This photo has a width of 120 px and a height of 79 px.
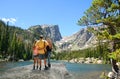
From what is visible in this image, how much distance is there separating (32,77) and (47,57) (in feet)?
18.4

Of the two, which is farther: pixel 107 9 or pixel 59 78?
pixel 107 9

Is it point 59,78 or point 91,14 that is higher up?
point 91,14

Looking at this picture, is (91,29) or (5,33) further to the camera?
(5,33)

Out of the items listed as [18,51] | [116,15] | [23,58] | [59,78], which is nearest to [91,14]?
[116,15]

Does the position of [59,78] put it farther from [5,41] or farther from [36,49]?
[5,41]

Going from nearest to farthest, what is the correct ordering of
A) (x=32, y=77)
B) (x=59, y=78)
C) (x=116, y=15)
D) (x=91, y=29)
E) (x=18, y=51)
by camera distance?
(x=32, y=77), (x=59, y=78), (x=116, y=15), (x=91, y=29), (x=18, y=51)

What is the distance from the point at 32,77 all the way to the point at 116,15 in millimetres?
17662

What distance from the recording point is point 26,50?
164875mm

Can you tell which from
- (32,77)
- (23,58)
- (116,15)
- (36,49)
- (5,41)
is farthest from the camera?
(23,58)

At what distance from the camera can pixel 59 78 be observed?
16.2m

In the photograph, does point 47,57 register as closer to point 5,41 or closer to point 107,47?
point 107,47

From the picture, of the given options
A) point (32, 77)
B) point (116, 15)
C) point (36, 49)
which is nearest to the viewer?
point (32, 77)

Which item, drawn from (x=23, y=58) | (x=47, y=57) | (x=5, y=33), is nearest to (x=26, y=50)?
(x=23, y=58)

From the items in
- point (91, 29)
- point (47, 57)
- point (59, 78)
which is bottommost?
point (59, 78)
